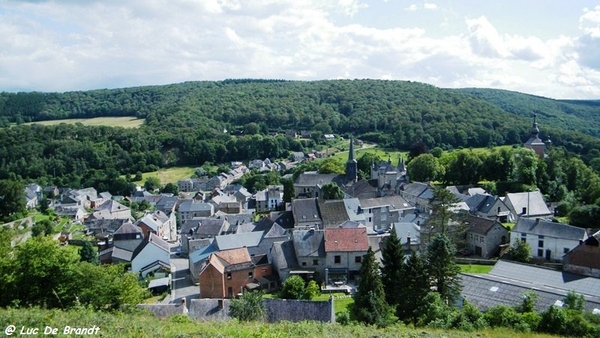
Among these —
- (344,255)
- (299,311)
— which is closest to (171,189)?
(344,255)

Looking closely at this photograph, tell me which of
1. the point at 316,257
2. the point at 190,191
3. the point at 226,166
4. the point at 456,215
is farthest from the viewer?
the point at 226,166

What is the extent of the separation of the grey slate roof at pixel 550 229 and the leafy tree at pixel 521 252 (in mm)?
1538

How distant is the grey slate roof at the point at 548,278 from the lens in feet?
84.6

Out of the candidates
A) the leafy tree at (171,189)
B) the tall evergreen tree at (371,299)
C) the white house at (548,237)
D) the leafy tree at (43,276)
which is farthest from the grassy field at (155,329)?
the leafy tree at (171,189)

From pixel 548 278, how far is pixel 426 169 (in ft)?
120

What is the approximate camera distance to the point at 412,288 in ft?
77.6

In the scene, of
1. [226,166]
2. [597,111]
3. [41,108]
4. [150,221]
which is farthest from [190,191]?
[597,111]

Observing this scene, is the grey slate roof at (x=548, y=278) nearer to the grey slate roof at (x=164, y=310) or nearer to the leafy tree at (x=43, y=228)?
the grey slate roof at (x=164, y=310)

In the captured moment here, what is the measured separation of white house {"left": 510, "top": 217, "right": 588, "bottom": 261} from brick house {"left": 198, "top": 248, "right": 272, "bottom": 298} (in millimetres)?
19912

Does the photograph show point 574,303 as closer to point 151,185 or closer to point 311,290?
point 311,290

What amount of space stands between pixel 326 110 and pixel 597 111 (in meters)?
109

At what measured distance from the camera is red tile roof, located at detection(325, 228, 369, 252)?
31.6m

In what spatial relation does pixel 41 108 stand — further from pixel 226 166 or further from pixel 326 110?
pixel 326 110

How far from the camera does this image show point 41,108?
457 ft
